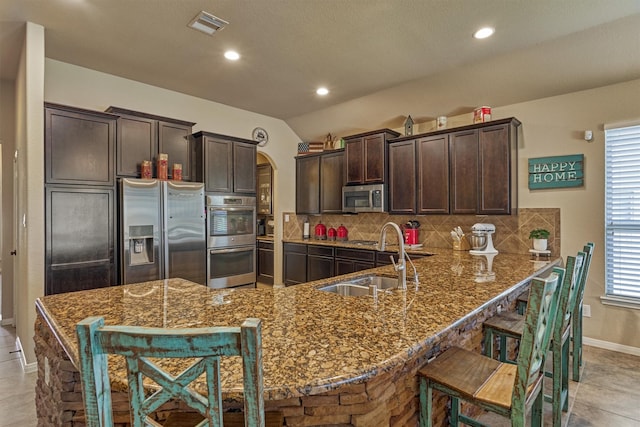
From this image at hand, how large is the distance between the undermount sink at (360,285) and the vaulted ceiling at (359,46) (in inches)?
80.7

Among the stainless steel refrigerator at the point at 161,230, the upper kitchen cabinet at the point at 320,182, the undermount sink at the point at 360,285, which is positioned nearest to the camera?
the undermount sink at the point at 360,285

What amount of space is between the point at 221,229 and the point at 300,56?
7.64 ft

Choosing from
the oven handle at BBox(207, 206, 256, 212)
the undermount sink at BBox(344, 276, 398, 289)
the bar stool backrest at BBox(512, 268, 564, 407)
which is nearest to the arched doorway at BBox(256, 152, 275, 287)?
the oven handle at BBox(207, 206, 256, 212)

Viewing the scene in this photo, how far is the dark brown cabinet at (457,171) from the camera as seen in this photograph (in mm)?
3643

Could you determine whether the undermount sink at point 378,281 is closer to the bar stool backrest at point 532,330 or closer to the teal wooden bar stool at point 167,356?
the bar stool backrest at point 532,330

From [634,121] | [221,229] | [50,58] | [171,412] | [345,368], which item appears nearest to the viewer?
[345,368]

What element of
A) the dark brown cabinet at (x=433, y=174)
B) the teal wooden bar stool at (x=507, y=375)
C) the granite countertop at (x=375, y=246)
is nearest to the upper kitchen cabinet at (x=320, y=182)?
the granite countertop at (x=375, y=246)

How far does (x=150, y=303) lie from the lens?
5.28 feet

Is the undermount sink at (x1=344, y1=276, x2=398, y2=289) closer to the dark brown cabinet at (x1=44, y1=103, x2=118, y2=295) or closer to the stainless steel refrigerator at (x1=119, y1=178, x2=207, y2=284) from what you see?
the stainless steel refrigerator at (x1=119, y1=178, x2=207, y2=284)

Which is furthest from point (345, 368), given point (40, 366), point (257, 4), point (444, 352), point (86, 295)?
point (257, 4)

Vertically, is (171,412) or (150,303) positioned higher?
(150,303)

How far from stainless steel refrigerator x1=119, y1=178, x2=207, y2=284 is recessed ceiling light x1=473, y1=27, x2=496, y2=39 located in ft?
10.7

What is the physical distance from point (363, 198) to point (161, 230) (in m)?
2.66

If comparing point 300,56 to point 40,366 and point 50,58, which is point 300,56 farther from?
point 40,366
